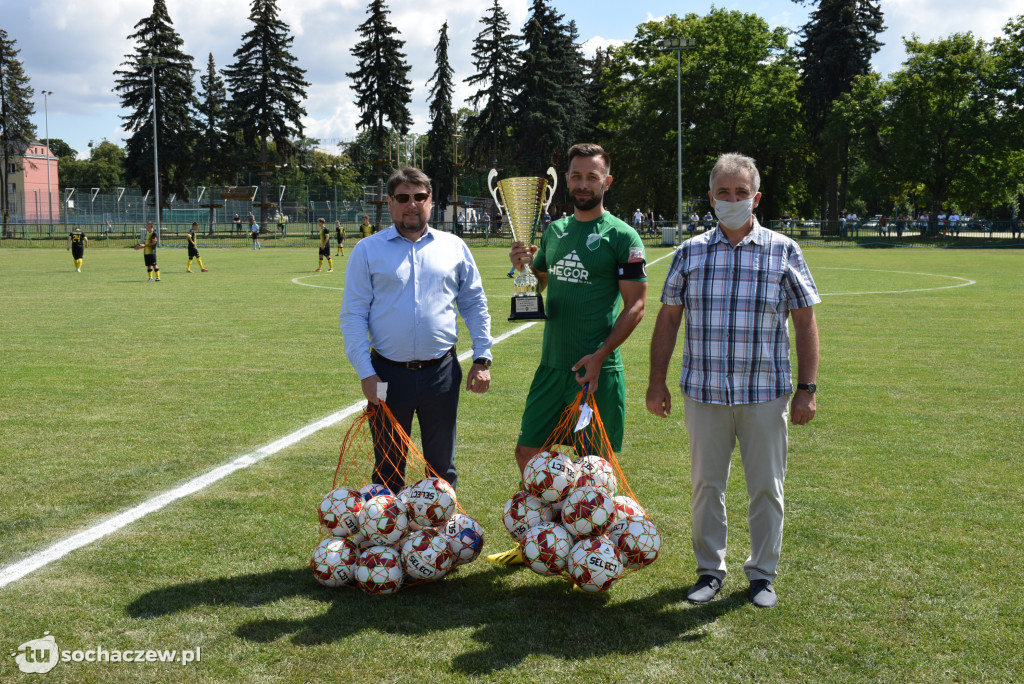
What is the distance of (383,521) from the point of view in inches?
174

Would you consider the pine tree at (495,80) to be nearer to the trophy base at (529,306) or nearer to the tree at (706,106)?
the tree at (706,106)

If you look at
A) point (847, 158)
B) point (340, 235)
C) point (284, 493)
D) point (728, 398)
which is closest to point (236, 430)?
point (284, 493)

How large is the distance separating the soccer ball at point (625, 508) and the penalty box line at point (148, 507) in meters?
3.18

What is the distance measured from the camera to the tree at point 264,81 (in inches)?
2778

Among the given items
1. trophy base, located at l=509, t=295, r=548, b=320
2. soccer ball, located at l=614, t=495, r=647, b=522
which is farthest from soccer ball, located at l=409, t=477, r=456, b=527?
trophy base, located at l=509, t=295, r=548, b=320

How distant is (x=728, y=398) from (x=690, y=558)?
1229mm

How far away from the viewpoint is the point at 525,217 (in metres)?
4.96

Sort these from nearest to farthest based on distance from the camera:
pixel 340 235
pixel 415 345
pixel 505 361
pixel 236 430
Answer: pixel 415 345 → pixel 236 430 → pixel 505 361 → pixel 340 235

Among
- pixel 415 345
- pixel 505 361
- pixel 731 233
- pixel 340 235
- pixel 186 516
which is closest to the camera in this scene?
pixel 731 233

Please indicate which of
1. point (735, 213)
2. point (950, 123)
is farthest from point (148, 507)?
point (950, 123)

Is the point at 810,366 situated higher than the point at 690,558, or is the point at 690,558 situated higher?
the point at 810,366

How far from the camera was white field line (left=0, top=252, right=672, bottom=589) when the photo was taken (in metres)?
4.73

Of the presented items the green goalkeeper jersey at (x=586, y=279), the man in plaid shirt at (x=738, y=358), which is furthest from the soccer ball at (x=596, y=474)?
the green goalkeeper jersey at (x=586, y=279)

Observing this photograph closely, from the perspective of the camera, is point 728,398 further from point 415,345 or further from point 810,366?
point 415,345
